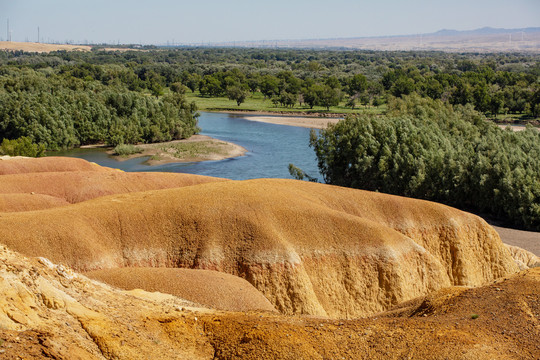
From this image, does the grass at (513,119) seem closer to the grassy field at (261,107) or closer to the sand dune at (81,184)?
the grassy field at (261,107)

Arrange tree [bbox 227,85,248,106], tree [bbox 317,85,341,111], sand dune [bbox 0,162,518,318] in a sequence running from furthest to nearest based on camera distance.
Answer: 1. tree [bbox 227,85,248,106]
2. tree [bbox 317,85,341,111]
3. sand dune [bbox 0,162,518,318]

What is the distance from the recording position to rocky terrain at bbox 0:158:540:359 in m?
15.3

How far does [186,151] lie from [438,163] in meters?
50.4

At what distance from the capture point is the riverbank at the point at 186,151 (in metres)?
89.2

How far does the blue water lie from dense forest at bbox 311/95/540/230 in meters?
17.3

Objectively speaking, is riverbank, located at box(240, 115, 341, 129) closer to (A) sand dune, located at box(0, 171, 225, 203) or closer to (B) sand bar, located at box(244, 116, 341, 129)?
(B) sand bar, located at box(244, 116, 341, 129)

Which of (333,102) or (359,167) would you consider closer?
(359,167)

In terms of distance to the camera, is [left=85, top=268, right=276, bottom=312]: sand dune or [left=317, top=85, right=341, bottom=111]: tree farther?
[left=317, top=85, right=341, bottom=111]: tree

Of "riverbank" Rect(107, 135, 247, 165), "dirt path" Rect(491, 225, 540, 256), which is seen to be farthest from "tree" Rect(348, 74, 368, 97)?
"dirt path" Rect(491, 225, 540, 256)

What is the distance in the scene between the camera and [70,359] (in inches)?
507

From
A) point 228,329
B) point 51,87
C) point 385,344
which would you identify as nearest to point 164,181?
point 228,329

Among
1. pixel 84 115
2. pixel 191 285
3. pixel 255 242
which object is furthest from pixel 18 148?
pixel 191 285

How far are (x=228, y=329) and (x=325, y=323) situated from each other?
3.09 metres

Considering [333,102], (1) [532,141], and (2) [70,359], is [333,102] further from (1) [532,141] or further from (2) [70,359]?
(2) [70,359]
